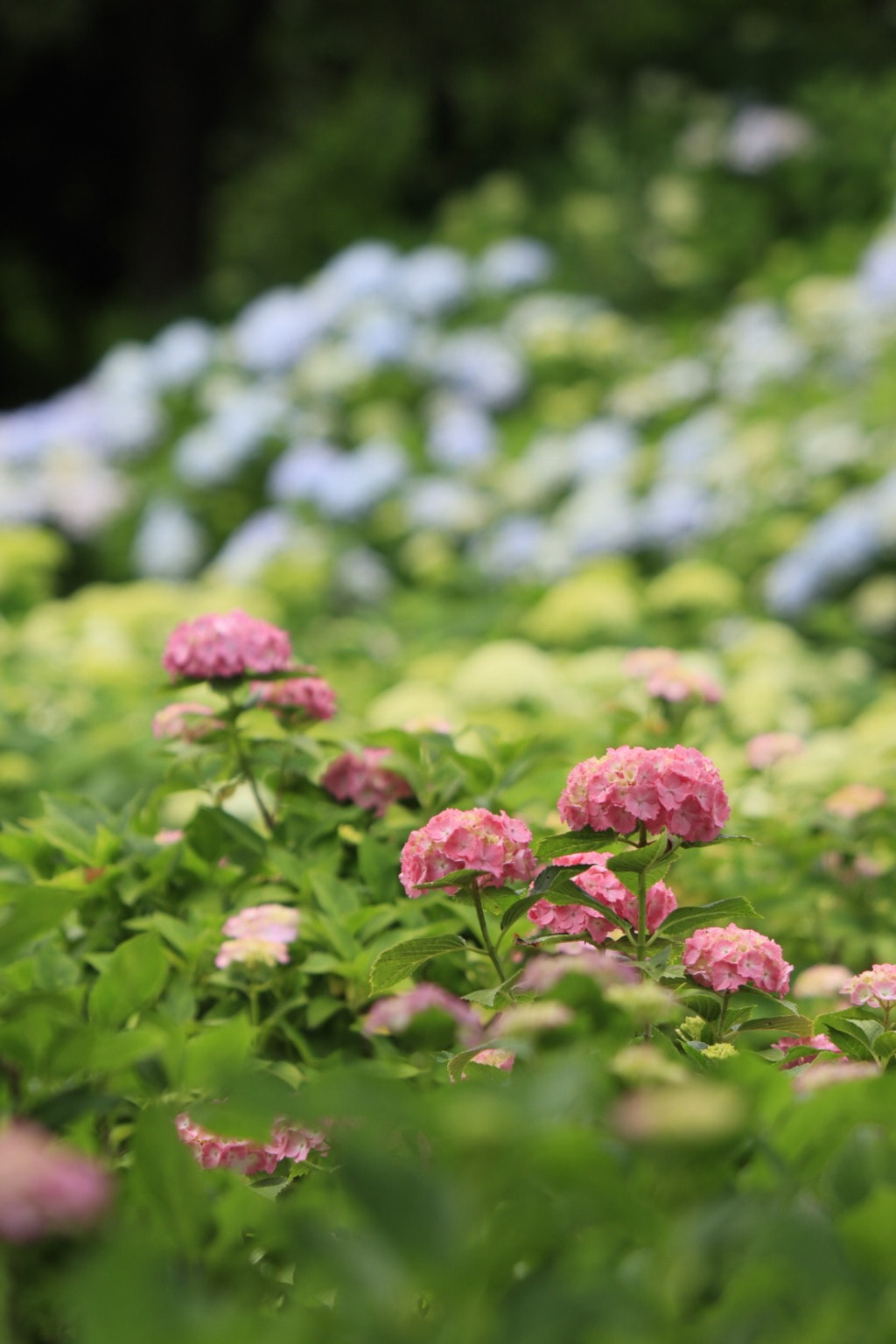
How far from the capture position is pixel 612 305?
7.04 metres

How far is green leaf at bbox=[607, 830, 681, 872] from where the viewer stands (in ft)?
3.76

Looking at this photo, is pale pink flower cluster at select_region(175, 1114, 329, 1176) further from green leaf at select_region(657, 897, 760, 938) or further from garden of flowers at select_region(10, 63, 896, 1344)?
green leaf at select_region(657, 897, 760, 938)

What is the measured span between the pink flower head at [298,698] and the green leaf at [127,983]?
0.50 meters

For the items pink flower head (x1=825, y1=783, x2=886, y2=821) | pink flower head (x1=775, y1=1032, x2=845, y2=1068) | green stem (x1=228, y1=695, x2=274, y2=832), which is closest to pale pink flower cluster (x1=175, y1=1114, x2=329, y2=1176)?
pink flower head (x1=775, y1=1032, x2=845, y2=1068)

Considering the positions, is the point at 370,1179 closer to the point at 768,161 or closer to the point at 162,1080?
the point at 162,1080

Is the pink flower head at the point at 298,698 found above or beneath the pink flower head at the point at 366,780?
above

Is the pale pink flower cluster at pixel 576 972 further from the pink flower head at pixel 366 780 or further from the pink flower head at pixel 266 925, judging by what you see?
the pink flower head at pixel 366 780

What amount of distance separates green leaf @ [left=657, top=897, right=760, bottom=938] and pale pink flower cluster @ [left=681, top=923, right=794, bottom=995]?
0.05ft

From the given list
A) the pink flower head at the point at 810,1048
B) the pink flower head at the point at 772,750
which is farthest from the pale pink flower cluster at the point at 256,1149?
the pink flower head at the point at 772,750

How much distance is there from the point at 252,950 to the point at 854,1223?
0.73 m

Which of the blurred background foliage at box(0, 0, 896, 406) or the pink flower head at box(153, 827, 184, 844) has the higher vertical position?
the blurred background foliage at box(0, 0, 896, 406)

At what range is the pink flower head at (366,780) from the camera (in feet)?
5.48

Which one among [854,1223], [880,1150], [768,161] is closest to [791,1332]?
[854,1223]

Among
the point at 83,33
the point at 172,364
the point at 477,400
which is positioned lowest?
the point at 477,400
